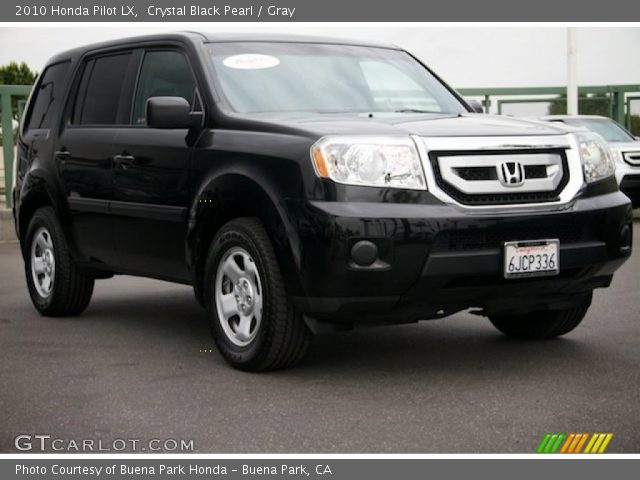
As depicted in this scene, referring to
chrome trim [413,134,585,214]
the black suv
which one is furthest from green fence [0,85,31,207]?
chrome trim [413,134,585,214]

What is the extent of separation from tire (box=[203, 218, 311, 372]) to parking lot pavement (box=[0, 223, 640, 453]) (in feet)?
0.39

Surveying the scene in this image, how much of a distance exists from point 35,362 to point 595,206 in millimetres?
3068

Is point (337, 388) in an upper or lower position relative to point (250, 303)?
lower

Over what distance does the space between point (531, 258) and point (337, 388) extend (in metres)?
1.10

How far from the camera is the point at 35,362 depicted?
21.4ft

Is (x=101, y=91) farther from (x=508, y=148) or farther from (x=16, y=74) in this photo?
(x=16, y=74)

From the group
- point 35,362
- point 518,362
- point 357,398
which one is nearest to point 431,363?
point 518,362

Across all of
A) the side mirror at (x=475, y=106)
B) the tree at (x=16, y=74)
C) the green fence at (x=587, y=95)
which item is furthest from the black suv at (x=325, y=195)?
the tree at (x=16, y=74)

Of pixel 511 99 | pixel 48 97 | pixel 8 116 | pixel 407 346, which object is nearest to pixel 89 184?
pixel 48 97

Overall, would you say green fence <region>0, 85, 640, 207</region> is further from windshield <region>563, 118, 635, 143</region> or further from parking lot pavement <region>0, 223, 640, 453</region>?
parking lot pavement <region>0, 223, 640, 453</region>

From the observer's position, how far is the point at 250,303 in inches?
235

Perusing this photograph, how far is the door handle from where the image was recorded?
6906 millimetres

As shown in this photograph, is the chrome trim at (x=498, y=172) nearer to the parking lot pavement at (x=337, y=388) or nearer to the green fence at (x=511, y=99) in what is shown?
the parking lot pavement at (x=337, y=388)

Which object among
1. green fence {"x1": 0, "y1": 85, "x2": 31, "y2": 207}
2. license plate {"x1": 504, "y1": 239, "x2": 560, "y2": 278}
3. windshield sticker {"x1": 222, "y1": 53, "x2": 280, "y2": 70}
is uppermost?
windshield sticker {"x1": 222, "y1": 53, "x2": 280, "y2": 70}
